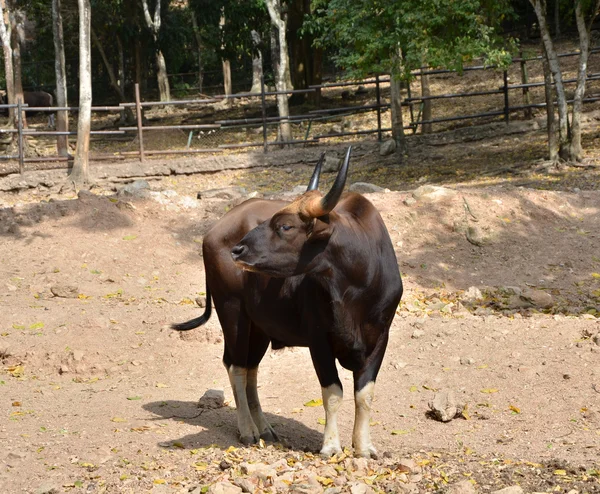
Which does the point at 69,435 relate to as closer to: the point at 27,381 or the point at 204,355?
the point at 27,381

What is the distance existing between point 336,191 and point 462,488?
1713mm

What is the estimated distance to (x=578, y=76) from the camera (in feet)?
53.1

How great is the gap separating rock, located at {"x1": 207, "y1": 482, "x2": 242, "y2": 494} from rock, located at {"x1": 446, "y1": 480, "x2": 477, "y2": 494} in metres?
1.10

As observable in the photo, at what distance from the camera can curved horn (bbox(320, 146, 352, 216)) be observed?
4.91 m

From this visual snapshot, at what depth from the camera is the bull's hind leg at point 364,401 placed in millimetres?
5531

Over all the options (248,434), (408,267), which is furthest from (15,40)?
(248,434)

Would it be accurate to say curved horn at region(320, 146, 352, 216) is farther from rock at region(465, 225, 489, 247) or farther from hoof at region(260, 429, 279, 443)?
rock at region(465, 225, 489, 247)

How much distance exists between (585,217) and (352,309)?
7.66 meters

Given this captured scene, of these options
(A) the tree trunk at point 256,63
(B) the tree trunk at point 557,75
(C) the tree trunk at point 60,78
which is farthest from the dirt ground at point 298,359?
(A) the tree trunk at point 256,63

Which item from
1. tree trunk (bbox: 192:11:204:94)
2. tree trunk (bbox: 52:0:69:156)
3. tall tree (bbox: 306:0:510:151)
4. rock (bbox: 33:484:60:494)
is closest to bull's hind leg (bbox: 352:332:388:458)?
rock (bbox: 33:484:60:494)

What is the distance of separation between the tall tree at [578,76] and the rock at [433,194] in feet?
16.8

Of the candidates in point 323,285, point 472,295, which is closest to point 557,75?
point 472,295

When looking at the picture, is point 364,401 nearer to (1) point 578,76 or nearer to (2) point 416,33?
(2) point 416,33

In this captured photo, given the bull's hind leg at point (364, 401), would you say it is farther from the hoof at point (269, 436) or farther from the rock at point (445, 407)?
the rock at point (445, 407)
